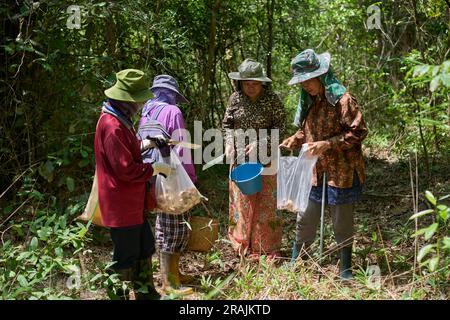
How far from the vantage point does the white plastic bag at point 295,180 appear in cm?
399

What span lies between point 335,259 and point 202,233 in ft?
3.83

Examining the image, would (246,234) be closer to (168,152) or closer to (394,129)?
(168,152)

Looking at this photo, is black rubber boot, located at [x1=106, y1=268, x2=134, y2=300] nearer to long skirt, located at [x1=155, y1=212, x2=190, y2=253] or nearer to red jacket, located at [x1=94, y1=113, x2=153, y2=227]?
red jacket, located at [x1=94, y1=113, x2=153, y2=227]

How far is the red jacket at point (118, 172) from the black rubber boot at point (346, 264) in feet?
4.99

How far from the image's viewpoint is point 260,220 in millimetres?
4609

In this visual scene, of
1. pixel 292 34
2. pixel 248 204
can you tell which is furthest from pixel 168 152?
pixel 292 34

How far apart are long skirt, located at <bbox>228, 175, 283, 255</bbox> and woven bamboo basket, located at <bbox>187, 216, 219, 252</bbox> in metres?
0.53

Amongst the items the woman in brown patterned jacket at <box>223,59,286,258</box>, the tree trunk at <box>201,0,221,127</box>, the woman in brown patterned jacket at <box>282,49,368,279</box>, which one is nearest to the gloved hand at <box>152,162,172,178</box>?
the woman in brown patterned jacket at <box>223,59,286,258</box>

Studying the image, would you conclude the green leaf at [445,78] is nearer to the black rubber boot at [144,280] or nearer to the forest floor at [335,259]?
the forest floor at [335,259]

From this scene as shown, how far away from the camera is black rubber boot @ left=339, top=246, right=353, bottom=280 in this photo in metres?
3.99

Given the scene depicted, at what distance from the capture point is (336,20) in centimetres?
809

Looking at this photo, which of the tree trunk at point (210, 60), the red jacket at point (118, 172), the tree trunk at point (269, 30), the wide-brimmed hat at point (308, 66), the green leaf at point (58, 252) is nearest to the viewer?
the red jacket at point (118, 172)

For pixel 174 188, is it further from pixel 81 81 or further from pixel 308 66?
pixel 81 81

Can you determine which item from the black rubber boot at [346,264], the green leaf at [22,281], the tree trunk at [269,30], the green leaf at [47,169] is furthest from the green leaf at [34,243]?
the tree trunk at [269,30]
